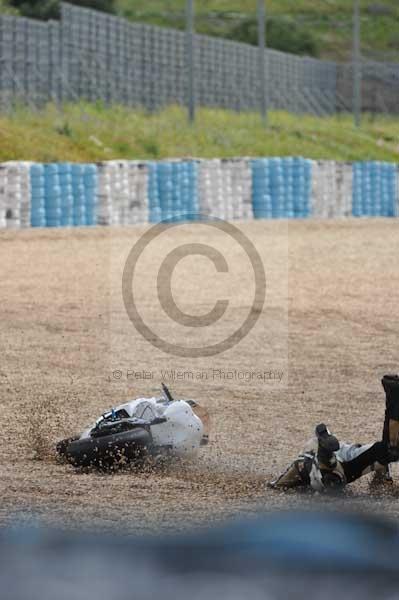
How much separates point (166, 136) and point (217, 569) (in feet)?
102

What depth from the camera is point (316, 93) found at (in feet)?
202

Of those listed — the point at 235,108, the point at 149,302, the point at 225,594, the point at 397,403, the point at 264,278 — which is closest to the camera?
the point at 225,594

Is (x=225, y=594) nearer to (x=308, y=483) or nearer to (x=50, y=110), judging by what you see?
(x=308, y=483)

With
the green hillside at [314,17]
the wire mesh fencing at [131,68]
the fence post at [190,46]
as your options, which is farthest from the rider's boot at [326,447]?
the green hillside at [314,17]

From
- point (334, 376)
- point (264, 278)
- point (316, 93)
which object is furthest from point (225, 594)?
point (316, 93)

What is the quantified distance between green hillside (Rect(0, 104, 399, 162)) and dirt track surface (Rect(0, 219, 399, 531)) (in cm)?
609

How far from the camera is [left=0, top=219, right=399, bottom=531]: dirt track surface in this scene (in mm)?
5430

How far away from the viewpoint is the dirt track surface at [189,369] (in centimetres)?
543

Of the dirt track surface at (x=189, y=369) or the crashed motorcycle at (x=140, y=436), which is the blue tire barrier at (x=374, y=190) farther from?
the crashed motorcycle at (x=140, y=436)

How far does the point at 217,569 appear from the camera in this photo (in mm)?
1168

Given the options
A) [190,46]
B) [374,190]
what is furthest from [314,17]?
[190,46]

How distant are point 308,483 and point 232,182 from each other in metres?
21.3

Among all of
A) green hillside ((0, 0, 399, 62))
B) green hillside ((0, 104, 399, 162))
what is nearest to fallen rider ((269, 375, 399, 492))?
green hillside ((0, 104, 399, 162))

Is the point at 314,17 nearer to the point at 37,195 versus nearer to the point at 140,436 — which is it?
the point at 37,195
